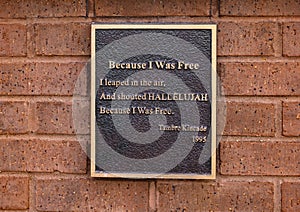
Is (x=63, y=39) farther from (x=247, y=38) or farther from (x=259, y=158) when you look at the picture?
(x=259, y=158)

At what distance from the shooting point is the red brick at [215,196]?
225 cm

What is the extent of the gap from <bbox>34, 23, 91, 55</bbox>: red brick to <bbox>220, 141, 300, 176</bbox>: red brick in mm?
763

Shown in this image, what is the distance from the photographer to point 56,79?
2.30 m

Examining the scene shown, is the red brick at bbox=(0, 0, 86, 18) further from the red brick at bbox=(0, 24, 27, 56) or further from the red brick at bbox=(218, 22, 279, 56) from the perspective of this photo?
the red brick at bbox=(218, 22, 279, 56)

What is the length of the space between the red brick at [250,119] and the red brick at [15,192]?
3.09 ft

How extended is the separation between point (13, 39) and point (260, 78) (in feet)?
3.66

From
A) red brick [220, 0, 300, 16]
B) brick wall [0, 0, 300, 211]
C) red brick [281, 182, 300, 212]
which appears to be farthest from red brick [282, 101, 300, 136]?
red brick [220, 0, 300, 16]

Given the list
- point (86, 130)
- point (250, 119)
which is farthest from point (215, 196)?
point (86, 130)

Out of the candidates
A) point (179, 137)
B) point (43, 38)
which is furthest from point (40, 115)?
point (179, 137)

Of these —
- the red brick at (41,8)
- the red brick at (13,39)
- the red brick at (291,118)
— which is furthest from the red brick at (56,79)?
the red brick at (291,118)

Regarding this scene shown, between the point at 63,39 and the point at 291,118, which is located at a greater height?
the point at 63,39

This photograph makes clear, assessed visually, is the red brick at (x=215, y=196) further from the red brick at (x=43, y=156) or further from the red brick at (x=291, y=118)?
the red brick at (x=43, y=156)

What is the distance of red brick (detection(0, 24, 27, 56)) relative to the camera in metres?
2.31

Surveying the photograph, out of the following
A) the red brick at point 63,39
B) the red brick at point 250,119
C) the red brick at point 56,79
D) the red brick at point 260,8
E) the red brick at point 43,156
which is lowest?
the red brick at point 43,156
